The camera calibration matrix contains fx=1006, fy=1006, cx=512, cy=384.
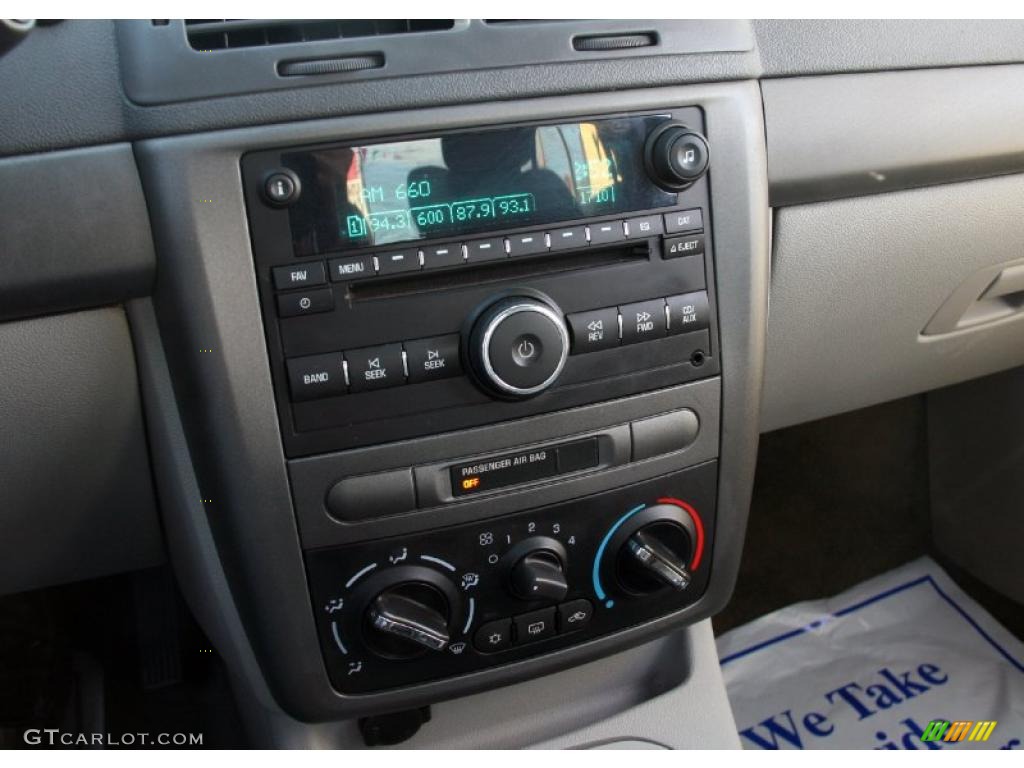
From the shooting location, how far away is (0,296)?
63cm

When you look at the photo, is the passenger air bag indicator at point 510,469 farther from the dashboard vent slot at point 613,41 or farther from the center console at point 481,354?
the dashboard vent slot at point 613,41

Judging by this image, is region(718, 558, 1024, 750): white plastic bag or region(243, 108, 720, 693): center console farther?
region(718, 558, 1024, 750): white plastic bag

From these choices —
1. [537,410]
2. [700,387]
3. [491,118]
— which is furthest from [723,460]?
[491,118]

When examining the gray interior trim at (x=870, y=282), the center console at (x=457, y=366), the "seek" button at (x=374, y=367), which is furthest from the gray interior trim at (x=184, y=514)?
the gray interior trim at (x=870, y=282)

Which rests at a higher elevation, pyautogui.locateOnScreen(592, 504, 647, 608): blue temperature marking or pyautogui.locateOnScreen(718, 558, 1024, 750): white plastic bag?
pyautogui.locateOnScreen(592, 504, 647, 608): blue temperature marking

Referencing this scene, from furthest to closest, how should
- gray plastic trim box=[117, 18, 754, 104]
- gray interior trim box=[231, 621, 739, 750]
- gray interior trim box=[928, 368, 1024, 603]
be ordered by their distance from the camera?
gray interior trim box=[928, 368, 1024, 603] → gray interior trim box=[231, 621, 739, 750] → gray plastic trim box=[117, 18, 754, 104]

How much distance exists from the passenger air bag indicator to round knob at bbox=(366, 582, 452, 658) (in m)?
0.08

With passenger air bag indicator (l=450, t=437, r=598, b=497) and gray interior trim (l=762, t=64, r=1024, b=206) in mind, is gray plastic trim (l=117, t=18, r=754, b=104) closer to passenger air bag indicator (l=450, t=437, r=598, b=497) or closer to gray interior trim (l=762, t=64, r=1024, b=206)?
gray interior trim (l=762, t=64, r=1024, b=206)

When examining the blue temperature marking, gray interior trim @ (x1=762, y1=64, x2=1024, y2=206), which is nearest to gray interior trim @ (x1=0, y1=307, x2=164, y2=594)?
the blue temperature marking

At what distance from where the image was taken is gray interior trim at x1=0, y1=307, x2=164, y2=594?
0.69 metres

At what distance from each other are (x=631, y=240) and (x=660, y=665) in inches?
16.6

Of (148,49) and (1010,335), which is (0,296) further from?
(1010,335)

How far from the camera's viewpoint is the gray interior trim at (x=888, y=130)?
0.78m

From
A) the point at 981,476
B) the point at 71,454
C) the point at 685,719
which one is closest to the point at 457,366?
the point at 71,454
